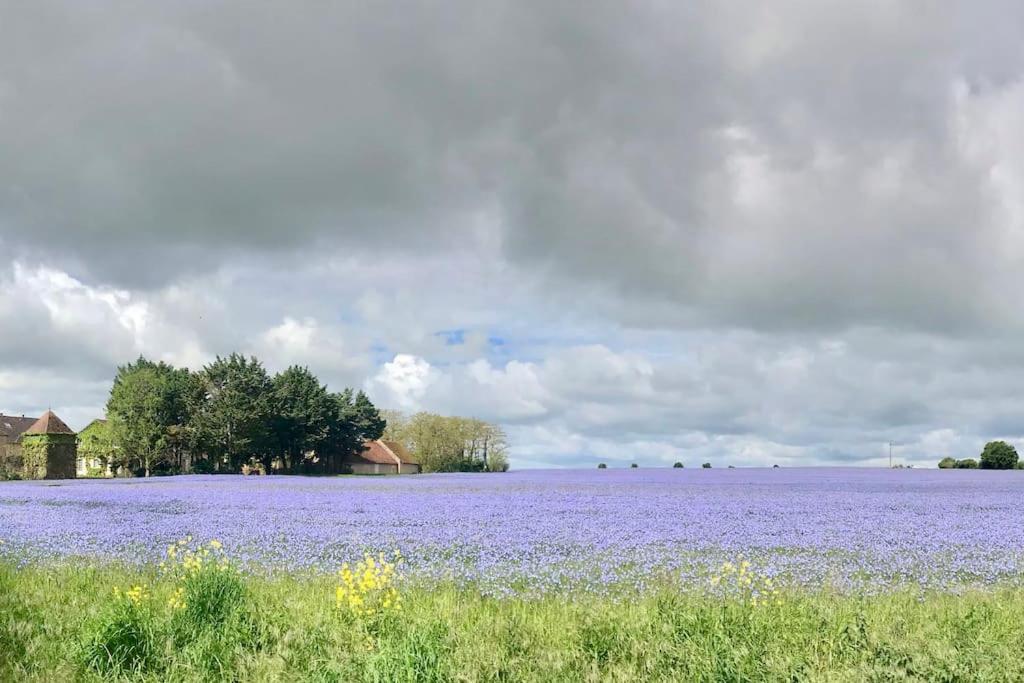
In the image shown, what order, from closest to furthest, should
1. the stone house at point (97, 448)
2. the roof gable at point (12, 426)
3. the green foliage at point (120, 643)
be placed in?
the green foliage at point (120, 643) < the stone house at point (97, 448) < the roof gable at point (12, 426)

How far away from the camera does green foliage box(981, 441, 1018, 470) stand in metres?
65.2

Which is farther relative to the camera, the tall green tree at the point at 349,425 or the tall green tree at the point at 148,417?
the tall green tree at the point at 349,425

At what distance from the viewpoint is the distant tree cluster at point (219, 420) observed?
2670 inches

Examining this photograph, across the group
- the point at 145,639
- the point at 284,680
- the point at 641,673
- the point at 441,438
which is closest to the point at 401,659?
the point at 284,680

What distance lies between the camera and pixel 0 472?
209ft

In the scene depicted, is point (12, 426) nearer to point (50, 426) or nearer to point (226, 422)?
point (50, 426)

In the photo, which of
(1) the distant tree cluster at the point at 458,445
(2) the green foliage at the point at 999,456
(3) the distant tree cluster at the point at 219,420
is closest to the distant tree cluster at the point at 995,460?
(2) the green foliage at the point at 999,456

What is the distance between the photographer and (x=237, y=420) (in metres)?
68.0

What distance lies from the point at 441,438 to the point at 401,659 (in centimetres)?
8315

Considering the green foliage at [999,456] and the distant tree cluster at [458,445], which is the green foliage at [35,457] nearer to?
the distant tree cluster at [458,445]

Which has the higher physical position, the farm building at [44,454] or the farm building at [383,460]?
the farm building at [44,454]

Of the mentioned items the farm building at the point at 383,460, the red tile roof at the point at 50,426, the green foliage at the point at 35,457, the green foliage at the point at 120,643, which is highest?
the red tile roof at the point at 50,426

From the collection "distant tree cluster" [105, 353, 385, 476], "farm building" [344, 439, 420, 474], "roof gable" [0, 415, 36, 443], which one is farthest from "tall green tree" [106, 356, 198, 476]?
→ "roof gable" [0, 415, 36, 443]

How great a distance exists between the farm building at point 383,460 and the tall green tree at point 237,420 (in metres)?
16.3
